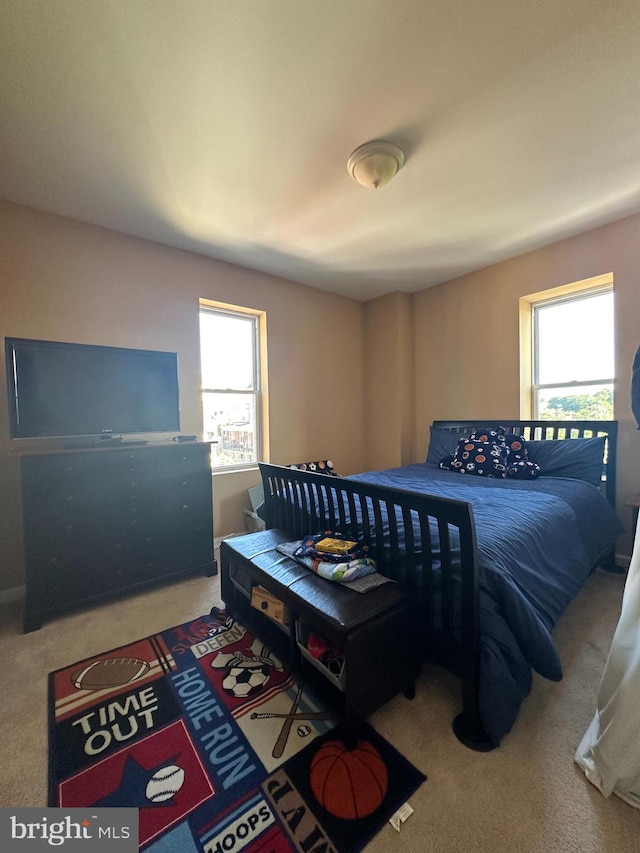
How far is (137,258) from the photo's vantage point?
8.84 feet

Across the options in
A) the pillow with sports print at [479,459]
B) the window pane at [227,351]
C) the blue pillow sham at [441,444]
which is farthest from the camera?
the blue pillow sham at [441,444]

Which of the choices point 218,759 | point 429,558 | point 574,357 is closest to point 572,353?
point 574,357

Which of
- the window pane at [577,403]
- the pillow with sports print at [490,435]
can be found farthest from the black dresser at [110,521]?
the window pane at [577,403]

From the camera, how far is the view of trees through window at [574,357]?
2.76m

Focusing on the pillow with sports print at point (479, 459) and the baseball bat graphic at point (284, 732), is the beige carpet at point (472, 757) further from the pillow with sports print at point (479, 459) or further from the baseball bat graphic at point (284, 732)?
the pillow with sports print at point (479, 459)

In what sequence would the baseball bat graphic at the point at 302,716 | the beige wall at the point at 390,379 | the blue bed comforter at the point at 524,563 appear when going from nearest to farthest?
the blue bed comforter at the point at 524,563 → the baseball bat graphic at the point at 302,716 → the beige wall at the point at 390,379

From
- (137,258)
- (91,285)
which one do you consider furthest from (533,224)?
(91,285)

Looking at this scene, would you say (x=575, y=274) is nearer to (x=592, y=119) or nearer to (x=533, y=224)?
(x=533, y=224)

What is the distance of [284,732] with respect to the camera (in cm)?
128

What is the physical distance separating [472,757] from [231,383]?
2.96 metres

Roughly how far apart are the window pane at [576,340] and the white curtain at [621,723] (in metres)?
2.21

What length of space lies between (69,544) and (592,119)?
11.5 feet

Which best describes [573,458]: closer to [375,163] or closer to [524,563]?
[524,563]

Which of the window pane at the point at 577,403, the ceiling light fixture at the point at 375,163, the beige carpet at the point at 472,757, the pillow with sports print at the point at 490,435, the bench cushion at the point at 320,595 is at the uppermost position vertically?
the ceiling light fixture at the point at 375,163
